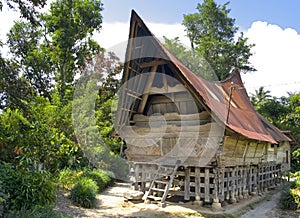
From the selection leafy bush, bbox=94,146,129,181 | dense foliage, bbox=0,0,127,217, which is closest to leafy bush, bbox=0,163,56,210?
dense foliage, bbox=0,0,127,217

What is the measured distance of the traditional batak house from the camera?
9.79 metres

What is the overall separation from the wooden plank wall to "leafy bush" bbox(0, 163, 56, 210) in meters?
4.85

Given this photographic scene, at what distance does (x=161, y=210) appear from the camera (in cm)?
912

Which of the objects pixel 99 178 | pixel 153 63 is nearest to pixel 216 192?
pixel 153 63

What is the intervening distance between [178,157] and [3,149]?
5959mm

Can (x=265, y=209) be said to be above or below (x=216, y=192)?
below

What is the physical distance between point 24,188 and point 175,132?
5.83m

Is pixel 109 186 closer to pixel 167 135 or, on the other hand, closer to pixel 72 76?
pixel 167 135

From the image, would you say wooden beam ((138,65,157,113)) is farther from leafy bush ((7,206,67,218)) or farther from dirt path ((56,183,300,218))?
leafy bush ((7,206,67,218))

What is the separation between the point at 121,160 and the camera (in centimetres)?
1853

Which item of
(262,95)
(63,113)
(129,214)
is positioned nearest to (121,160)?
(63,113)

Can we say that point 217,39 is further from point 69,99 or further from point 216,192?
point 216,192

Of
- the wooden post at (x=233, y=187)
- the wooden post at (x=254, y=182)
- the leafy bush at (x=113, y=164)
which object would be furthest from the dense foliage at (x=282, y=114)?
the wooden post at (x=233, y=187)

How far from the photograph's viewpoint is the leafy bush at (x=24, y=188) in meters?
6.40
